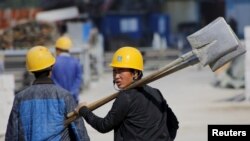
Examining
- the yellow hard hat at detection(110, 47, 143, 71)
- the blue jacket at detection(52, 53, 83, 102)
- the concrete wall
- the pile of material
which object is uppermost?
the concrete wall

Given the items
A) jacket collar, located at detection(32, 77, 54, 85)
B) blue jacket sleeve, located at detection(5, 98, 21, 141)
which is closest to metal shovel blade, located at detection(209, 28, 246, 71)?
jacket collar, located at detection(32, 77, 54, 85)

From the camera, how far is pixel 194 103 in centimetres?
1709

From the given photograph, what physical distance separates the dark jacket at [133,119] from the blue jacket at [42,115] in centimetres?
36

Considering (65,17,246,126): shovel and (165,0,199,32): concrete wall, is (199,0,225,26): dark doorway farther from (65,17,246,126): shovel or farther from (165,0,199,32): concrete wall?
(65,17,246,126): shovel

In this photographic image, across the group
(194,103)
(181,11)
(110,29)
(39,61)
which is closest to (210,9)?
(181,11)

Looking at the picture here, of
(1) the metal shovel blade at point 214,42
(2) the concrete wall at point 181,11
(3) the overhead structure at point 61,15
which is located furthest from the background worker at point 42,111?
(2) the concrete wall at point 181,11

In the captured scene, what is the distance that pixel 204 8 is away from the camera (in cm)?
4616

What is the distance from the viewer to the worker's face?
5.73m

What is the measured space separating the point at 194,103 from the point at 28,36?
10.3 metres

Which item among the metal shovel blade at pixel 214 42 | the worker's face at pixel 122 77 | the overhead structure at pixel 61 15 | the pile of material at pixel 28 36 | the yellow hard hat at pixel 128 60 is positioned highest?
the overhead structure at pixel 61 15

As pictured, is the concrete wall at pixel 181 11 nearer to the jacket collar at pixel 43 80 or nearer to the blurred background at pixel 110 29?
the blurred background at pixel 110 29

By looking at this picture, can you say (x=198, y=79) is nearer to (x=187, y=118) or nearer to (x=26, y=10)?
(x=187, y=118)

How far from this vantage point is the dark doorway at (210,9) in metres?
45.7

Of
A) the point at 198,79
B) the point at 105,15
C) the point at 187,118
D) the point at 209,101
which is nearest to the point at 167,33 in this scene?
the point at 105,15
